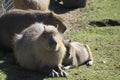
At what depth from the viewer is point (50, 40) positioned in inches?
268

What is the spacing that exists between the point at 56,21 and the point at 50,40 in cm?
285

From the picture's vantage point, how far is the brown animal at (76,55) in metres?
7.61

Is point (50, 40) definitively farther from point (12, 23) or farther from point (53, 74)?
point (12, 23)

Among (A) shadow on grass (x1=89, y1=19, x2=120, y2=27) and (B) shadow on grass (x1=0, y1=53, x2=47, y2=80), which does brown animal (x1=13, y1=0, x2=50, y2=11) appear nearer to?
(A) shadow on grass (x1=89, y1=19, x2=120, y2=27)

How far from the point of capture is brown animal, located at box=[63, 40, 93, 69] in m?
7.61

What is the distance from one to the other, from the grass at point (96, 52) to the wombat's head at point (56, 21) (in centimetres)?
27

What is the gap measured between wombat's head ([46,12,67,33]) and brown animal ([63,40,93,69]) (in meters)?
1.38

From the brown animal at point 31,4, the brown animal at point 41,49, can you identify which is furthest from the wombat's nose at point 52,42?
the brown animal at point 31,4

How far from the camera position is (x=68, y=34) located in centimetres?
1000

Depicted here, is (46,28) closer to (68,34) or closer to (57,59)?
(57,59)

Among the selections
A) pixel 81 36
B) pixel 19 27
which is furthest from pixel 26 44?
pixel 81 36

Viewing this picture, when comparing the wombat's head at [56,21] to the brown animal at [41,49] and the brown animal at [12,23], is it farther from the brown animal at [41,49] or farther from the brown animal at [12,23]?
the brown animal at [41,49]

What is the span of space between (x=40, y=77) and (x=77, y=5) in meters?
5.93

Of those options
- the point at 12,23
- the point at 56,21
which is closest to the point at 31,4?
the point at 56,21
